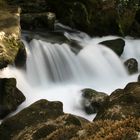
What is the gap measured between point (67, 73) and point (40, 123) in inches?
314

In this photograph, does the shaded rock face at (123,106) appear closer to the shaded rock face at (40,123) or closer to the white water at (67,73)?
the shaded rock face at (40,123)

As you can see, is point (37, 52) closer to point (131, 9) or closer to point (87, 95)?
point (87, 95)

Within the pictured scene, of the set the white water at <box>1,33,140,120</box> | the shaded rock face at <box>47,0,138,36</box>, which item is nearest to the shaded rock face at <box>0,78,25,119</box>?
the white water at <box>1,33,140,120</box>

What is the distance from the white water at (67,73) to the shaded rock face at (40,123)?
333cm

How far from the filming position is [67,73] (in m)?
Answer: 16.3

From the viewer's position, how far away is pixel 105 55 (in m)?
18.0

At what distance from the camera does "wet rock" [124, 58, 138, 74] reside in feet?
56.3

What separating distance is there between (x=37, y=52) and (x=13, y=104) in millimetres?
3959

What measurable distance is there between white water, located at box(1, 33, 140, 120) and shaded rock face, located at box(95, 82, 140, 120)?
4.61 m

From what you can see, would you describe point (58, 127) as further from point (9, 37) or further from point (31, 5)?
point (31, 5)

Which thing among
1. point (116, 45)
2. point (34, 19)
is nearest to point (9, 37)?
point (34, 19)

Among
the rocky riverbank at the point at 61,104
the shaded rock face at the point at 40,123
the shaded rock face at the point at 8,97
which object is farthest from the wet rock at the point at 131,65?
the shaded rock face at the point at 40,123

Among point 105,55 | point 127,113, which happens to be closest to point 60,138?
point 127,113

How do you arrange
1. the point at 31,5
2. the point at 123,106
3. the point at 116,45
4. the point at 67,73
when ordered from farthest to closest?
the point at 31,5 → the point at 116,45 → the point at 67,73 → the point at 123,106
